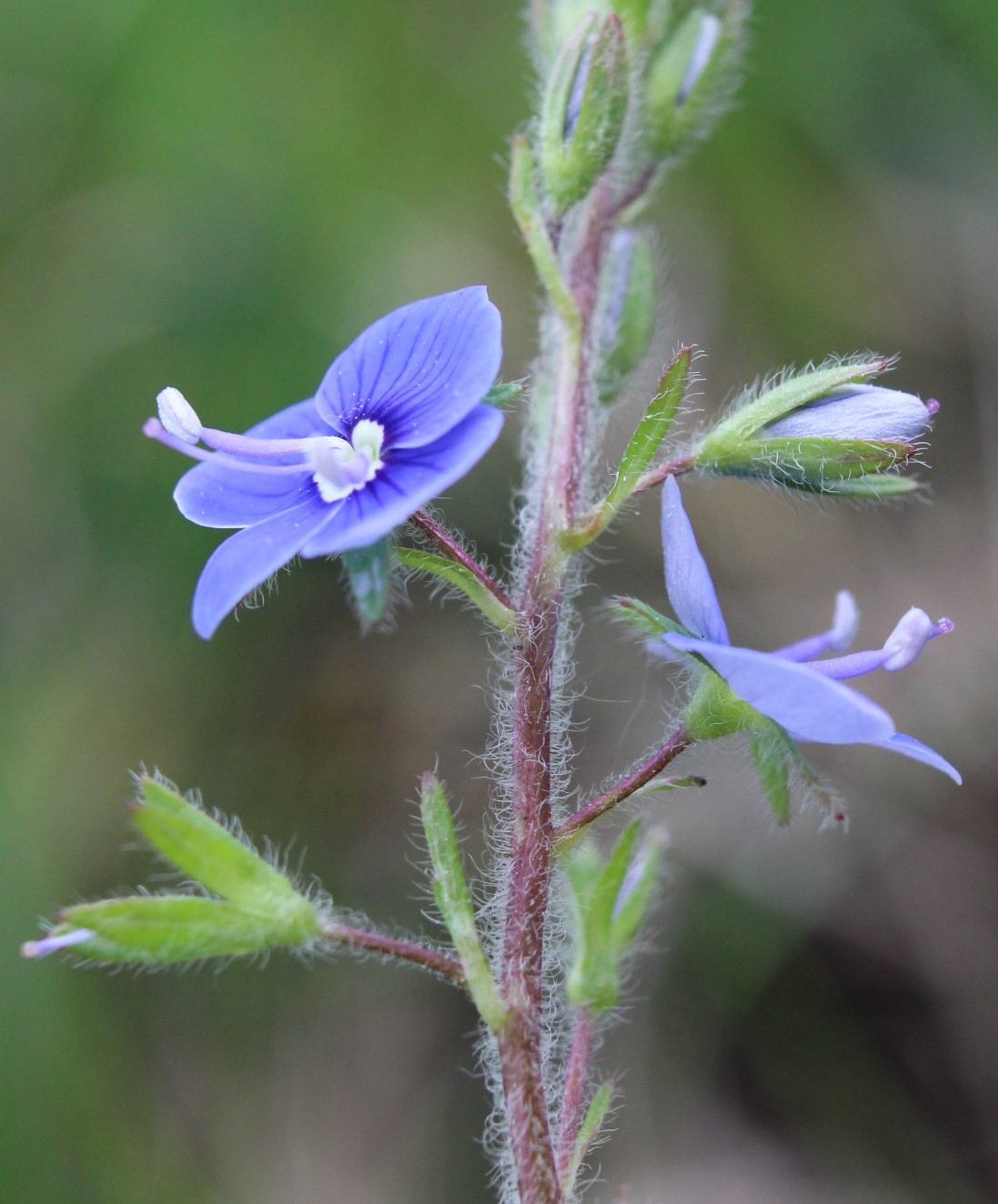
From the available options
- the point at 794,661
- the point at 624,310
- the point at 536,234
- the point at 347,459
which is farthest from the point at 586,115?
the point at 794,661

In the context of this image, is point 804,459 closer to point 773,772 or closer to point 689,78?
point 773,772

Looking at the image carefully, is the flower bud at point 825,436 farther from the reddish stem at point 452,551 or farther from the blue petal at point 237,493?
the blue petal at point 237,493

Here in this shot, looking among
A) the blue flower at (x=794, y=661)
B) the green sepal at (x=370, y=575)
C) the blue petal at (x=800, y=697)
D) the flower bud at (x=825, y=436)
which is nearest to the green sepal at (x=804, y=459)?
the flower bud at (x=825, y=436)

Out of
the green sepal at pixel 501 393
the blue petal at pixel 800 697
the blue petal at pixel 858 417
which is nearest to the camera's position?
the blue petal at pixel 800 697

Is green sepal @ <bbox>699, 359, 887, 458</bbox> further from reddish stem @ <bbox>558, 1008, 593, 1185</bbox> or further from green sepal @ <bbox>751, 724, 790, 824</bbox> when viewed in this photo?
reddish stem @ <bbox>558, 1008, 593, 1185</bbox>

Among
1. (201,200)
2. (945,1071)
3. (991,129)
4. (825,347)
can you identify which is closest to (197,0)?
(201,200)

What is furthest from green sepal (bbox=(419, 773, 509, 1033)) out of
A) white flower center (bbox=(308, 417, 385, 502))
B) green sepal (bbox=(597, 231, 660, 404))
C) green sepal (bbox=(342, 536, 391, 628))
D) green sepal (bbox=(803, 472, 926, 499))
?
green sepal (bbox=(597, 231, 660, 404))
